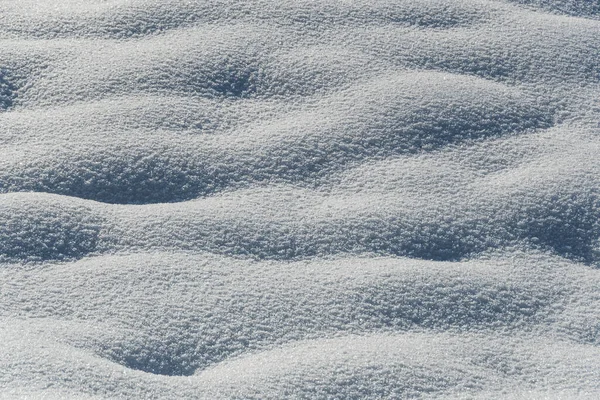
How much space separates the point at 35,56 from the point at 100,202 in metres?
0.39

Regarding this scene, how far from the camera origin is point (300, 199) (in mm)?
1271

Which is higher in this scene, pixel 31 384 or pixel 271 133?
pixel 271 133

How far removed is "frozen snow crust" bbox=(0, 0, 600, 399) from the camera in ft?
3.41

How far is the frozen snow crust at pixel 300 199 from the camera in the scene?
1040 millimetres

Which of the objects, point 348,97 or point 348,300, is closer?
point 348,300

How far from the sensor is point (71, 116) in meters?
1.36

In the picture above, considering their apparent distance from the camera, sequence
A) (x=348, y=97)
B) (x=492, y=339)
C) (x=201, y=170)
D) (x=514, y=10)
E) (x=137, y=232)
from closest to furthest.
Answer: (x=492, y=339)
(x=137, y=232)
(x=201, y=170)
(x=348, y=97)
(x=514, y=10)

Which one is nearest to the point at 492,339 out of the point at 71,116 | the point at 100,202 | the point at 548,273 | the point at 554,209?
the point at 548,273

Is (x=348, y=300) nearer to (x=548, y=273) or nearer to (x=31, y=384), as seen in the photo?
(x=548, y=273)

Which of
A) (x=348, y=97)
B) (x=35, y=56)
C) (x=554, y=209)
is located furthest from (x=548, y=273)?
(x=35, y=56)

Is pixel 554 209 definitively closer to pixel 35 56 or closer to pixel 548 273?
pixel 548 273

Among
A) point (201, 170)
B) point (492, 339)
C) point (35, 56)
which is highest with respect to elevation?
point (35, 56)

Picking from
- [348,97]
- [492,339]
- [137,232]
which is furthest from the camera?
[348,97]

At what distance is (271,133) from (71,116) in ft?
1.11
